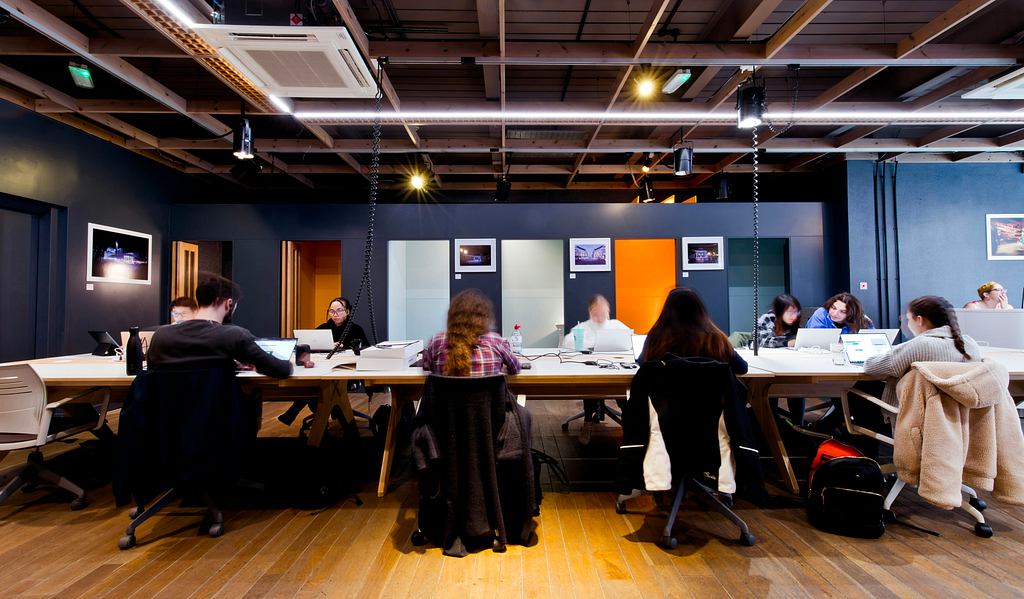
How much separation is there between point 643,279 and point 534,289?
2225 mm

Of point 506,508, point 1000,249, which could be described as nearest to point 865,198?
point 1000,249

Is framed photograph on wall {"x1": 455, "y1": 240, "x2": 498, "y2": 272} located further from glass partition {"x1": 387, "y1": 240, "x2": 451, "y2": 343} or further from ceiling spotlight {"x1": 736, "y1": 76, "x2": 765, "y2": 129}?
ceiling spotlight {"x1": 736, "y1": 76, "x2": 765, "y2": 129}

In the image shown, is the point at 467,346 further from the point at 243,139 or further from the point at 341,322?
the point at 243,139

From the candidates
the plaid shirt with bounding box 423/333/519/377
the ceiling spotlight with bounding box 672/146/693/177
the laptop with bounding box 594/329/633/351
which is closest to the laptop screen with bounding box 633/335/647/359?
the laptop with bounding box 594/329/633/351

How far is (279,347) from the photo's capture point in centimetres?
268

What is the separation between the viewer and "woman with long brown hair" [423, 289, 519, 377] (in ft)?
6.68

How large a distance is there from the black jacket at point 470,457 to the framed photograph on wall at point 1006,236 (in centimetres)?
849

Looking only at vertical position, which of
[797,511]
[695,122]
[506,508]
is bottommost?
[797,511]

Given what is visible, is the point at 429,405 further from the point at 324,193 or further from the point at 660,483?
the point at 324,193

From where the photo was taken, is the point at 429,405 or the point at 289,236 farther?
the point at 289,236

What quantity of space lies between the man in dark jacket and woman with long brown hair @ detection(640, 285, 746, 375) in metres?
2.11

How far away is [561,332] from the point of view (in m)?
6.72

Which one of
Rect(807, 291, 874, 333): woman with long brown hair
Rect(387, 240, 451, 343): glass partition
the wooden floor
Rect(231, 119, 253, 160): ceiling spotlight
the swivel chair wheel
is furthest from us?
Rect(387, 240, 451, 343): glass partition

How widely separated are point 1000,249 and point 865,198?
7.07ft
